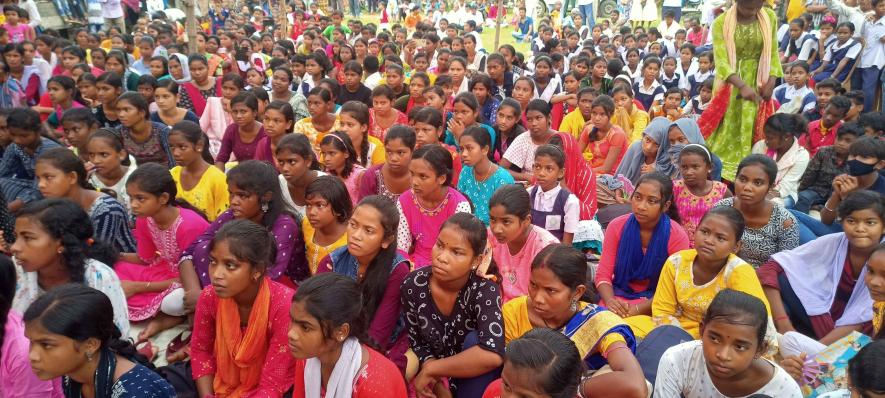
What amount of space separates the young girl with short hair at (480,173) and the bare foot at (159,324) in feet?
6.33

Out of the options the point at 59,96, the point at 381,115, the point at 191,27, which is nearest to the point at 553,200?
the point at 381,115

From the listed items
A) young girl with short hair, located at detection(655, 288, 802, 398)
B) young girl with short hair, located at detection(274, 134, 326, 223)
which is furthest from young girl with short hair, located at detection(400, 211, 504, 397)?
young girl with short hair, located at detection(274, 134, 326, 223)

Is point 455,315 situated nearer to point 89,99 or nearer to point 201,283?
point 201,283

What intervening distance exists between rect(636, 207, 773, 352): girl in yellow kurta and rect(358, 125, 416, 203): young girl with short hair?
1733mm

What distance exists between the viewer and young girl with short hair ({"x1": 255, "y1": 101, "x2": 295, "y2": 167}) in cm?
492

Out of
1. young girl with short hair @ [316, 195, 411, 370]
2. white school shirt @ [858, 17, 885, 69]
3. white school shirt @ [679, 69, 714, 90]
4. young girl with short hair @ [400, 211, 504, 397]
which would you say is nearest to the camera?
young girl with short hair @ [400, 211, 504, 397]

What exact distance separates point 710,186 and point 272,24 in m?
14.9

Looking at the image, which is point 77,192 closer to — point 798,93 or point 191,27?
point 191,27

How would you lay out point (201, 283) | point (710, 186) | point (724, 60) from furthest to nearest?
point (724, 60), point (710, 186), point (201, 283)

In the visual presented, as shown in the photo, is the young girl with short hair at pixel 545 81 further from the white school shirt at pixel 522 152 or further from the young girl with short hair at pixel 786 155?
the young girl with short hair at pixel 786 155

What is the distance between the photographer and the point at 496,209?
10.0 ft

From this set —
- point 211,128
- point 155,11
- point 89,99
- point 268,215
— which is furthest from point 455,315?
point 155,11

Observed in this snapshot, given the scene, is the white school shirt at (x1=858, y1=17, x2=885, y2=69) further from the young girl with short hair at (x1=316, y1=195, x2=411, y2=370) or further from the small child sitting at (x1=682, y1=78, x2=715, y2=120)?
the young girl with short hair at (x1=316, y1=195, x2=411, y2=370)

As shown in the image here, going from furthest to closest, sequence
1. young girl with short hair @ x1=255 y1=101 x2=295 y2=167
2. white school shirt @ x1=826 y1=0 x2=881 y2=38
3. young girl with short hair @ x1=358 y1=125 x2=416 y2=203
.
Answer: white school shirt @ x1=826 y1=0 x2=881 y2=38 → young girl with short hair @ x1=255 y1=101 x2=295 y2=167 → young girl with short hair @ x1=358 y1=125 x2=416 y2=203
